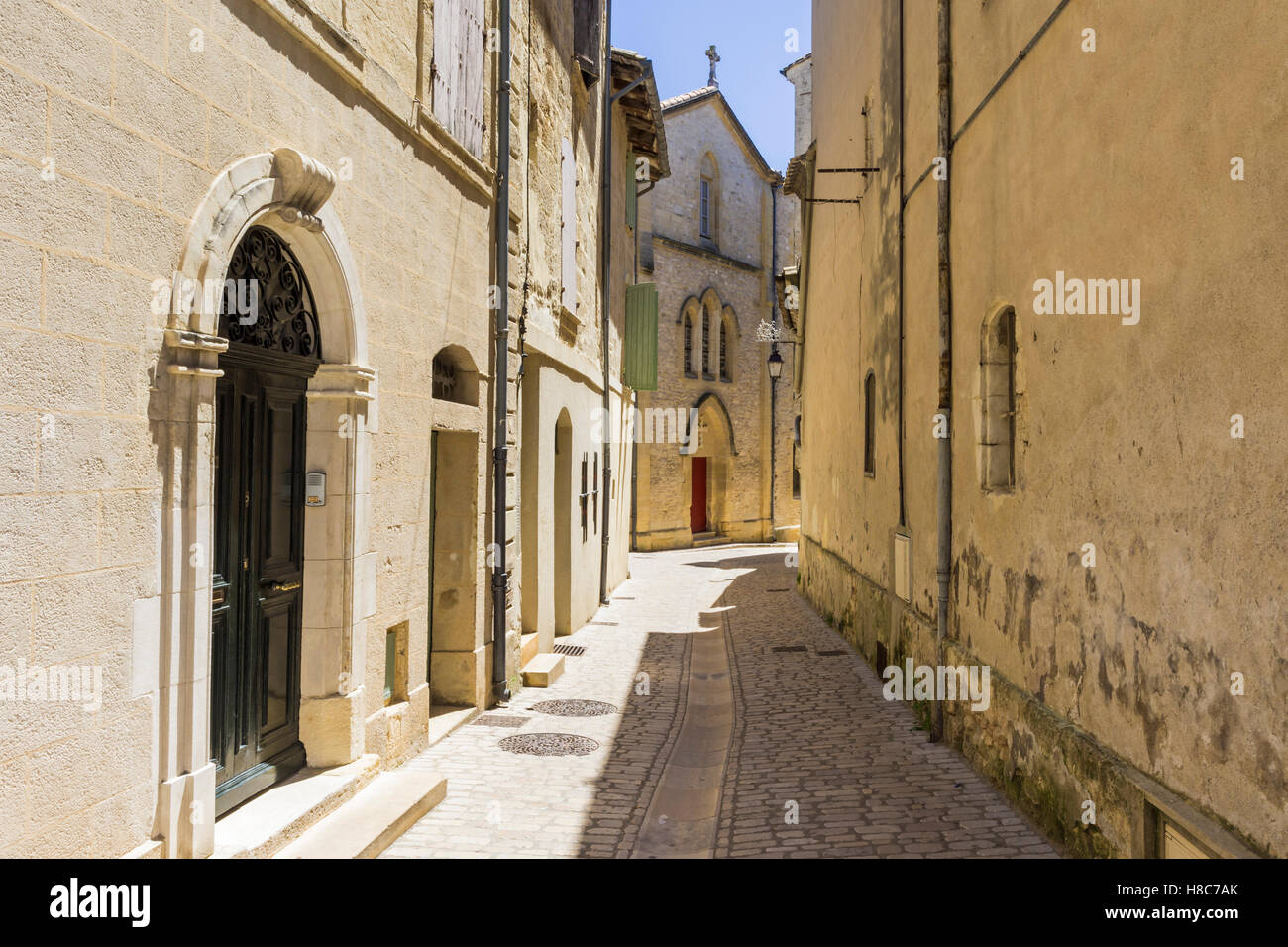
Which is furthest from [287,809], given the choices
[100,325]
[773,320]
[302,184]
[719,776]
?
[773,320]

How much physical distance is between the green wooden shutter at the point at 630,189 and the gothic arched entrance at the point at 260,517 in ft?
48.1

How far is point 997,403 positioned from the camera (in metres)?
6.28

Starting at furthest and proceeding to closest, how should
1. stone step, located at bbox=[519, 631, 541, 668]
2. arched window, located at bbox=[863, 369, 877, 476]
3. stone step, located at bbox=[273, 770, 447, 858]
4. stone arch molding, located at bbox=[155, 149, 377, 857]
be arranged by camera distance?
1. arched window, located at bbox=[863, 369, 877, 476]
2. stone step, located at bbox=[519, 631, 541, 668]
3. stone step, located at bbox=[273, 770, 447, 858]
4. stone arch molding, located at bbox=[155, 149, 377, 857]

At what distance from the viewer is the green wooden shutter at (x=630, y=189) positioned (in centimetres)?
1895

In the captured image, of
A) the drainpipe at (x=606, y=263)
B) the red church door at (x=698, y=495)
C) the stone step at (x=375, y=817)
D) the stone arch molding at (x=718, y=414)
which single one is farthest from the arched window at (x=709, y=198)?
the stone step at (x=375, y=817)

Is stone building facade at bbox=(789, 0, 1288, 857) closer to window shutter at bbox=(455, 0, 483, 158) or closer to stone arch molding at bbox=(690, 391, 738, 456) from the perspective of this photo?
window shutter at bbox=(455, 0, 483, 158)

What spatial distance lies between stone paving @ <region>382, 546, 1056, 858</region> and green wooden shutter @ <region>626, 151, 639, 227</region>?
1118 centimetres

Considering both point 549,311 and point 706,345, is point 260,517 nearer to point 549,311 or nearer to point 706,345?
point 549,311

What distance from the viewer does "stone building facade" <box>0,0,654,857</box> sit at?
309cm

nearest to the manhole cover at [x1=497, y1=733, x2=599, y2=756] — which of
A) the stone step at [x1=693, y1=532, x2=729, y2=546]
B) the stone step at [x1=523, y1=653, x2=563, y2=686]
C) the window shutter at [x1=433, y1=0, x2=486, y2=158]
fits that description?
the stone step at [x1=523, y1=653, x2=563, y2=686]

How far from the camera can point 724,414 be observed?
97.3 ft

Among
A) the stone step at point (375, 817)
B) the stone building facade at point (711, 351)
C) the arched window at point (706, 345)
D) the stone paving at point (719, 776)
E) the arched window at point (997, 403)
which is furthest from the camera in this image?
the arched window at point (706, 345)

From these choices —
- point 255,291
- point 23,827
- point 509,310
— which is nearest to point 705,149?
point 509,310

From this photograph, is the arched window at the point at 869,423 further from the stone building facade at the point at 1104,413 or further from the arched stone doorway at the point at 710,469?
the arched stone doorway at the point at 710,469
